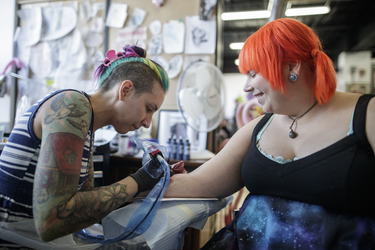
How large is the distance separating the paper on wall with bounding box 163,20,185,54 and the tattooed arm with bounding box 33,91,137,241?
152 centimetres

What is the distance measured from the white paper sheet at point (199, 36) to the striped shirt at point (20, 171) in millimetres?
1548

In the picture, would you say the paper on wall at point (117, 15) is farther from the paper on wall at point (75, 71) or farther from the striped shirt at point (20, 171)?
the striped shirt at point (20, 171)

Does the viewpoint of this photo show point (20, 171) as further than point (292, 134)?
No

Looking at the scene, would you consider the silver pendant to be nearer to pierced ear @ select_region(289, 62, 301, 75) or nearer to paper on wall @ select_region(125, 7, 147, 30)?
pierced ear @ select_region(289, 62, 301, 75)

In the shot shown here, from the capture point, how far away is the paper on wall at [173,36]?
6.93ft

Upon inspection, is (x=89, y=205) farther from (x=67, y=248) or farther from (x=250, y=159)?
(x=250, y=159)

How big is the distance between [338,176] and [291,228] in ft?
0.67

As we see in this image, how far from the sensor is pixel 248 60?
84 cm

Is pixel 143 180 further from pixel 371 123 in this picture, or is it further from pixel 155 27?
pixel 155 27

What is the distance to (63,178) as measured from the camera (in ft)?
2.03

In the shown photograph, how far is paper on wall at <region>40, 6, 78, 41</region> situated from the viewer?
2312 millimetres

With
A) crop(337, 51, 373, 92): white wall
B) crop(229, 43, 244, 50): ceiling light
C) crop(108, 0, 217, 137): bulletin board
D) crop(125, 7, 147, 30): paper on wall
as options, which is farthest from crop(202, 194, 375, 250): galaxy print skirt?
crop(229, 43, 244, 50): ceiling light

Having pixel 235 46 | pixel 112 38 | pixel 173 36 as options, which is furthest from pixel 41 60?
pixel 235 46

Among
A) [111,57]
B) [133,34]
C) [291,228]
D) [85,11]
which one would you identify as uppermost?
[85,11]
